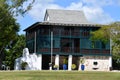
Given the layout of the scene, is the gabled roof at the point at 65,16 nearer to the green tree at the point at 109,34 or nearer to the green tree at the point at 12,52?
the green tree at the point at 109,34

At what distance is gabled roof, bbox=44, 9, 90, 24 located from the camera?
74312 mm

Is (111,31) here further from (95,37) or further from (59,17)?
(59,17)

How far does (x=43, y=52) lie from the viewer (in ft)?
231

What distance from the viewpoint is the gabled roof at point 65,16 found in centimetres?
7431

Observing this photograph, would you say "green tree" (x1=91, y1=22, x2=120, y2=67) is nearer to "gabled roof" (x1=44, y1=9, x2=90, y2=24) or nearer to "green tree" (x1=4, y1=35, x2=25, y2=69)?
"gabled roof" (x1=44, y1=9, x2=90, y2=24)

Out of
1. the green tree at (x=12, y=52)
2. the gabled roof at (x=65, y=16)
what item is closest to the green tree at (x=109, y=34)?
the gabled roof at (x=65, y=16)

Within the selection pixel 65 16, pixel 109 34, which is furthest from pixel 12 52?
pixel 109 34

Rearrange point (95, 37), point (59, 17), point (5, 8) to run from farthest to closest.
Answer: point (59, 17), point (95, 37), point (5, 8)

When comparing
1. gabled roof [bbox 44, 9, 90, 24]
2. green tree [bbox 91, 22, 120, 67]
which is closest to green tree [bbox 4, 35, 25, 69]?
gabled roof [bbox 44, 9, 90, 24]

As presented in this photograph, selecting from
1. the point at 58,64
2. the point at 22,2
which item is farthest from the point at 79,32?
the point at 22,2

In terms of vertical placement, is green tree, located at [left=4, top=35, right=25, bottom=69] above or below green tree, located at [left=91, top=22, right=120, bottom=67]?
below

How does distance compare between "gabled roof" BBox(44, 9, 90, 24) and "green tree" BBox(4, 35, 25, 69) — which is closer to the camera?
"gabled roof" BBox(44, 9, 90, 24)

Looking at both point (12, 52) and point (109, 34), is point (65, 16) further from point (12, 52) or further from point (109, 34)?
point (12, 52)

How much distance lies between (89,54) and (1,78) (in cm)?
4947
